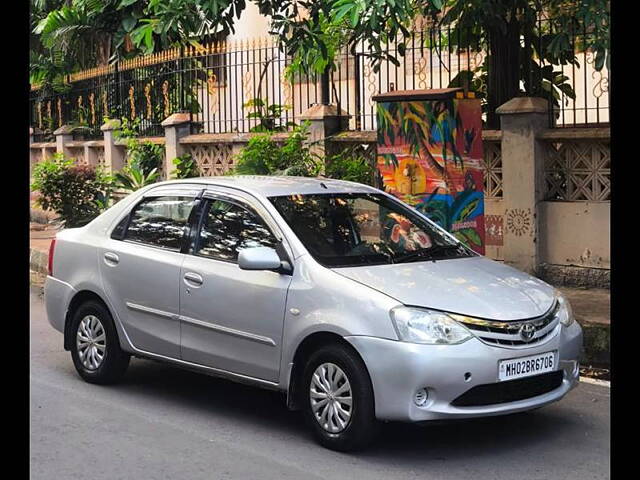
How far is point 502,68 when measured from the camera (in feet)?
40.4

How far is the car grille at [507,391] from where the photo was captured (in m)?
6.02

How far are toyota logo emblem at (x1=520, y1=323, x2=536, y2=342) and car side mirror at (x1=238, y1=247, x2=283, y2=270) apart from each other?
1.56 metres

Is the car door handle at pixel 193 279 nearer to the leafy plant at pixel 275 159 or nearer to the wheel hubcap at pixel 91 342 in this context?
the wheel hubcap at pixel 91 342

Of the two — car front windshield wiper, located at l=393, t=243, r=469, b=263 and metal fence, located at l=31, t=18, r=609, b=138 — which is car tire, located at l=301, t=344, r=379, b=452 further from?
metal fence, located at l=31, t=18, r=609, b=138

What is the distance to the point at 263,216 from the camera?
7.07 m

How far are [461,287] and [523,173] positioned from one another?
5239 mm

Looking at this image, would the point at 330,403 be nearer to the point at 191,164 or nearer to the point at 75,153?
the point at 191,164

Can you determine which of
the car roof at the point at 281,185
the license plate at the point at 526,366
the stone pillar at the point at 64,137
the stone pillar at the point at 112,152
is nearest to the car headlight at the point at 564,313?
the license plate at the point at 526,366

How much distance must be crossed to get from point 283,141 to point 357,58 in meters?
1.61

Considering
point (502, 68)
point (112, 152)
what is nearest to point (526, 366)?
point (502, 68)

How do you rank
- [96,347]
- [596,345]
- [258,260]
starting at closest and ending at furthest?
1. [258,260]
2. [96,347]
3. [596,345]

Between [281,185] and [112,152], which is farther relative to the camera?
[112,152]

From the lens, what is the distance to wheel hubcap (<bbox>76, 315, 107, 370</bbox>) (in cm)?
793

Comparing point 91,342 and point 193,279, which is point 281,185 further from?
point 91,342
